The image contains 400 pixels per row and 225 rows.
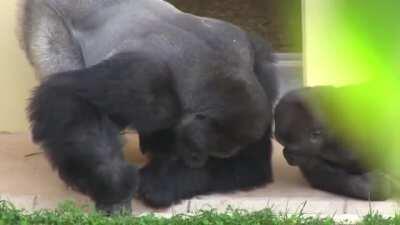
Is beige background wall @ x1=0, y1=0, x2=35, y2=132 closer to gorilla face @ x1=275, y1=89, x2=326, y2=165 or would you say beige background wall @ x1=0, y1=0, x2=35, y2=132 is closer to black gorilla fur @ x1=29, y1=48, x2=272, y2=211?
black gorilla fur @ x1=29, y1=48, x2=272, y2=211

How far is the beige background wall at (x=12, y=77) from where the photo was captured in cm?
459

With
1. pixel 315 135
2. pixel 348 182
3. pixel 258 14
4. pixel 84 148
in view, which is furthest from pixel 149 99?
pixel 258 14

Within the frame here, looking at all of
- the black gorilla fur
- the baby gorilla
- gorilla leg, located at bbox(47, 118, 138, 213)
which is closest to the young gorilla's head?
the baby gorilla

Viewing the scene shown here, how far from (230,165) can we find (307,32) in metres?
0.99

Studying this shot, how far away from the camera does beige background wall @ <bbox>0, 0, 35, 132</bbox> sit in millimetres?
4586

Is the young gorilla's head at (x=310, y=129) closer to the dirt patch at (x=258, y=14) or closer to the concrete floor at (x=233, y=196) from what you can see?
the concrete floor at (x=233, y=196)

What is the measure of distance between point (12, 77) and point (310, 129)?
1.84m

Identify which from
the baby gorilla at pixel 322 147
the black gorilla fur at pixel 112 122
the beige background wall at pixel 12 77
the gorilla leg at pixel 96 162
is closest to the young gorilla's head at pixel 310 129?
the baby gorilla at pixel 322 147

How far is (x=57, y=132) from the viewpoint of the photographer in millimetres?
3266

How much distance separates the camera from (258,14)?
5.02 m

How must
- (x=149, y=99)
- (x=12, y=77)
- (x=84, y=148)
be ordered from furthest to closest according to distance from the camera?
(x=12, y=77), (x=149, y=99), (x=84, y=148)

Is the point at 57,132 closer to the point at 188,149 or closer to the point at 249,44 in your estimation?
the point at 188,149

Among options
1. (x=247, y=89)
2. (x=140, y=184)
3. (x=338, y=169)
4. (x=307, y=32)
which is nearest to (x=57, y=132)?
(x=140, y=184)

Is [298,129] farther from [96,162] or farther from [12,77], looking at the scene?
[12,77]
